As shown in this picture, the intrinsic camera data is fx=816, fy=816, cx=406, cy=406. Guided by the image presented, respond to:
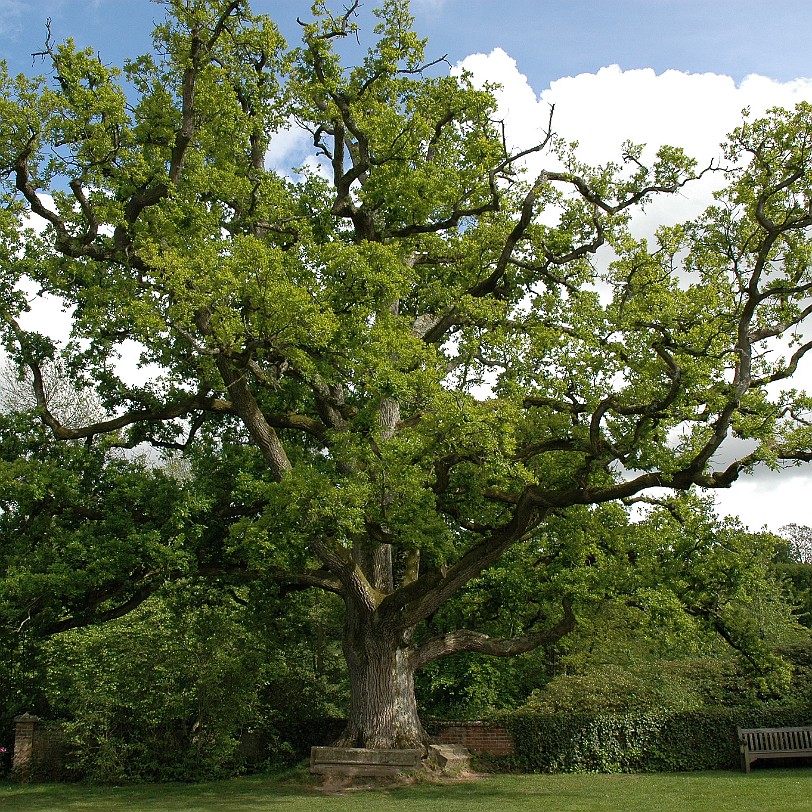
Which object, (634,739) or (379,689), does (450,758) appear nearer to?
(379,689)

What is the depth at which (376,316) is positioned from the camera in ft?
51.7

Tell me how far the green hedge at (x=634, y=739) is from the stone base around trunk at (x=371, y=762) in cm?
419

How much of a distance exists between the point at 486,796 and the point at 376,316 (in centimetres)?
879

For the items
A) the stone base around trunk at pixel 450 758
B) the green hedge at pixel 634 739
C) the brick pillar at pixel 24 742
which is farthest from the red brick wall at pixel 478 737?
the brick pillar at pixel 24 742

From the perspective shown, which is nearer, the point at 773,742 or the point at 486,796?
the point at 486,796

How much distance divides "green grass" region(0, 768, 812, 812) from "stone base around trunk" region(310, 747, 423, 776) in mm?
516

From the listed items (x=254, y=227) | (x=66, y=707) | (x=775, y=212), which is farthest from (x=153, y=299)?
(x=66, y=707)

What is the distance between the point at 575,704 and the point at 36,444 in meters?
13.2

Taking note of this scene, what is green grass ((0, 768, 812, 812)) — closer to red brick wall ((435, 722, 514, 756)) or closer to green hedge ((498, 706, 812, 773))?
green hedge ((498, 706, 812, 773))

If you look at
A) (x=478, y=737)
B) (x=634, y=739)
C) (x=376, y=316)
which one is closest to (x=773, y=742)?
(x=634, y=739)

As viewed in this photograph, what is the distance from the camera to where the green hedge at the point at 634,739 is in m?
18.6

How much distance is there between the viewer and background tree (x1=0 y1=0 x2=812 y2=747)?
12773 millimetres

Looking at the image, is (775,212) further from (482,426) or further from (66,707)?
(66,707)

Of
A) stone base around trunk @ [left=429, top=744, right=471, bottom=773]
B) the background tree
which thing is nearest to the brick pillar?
the background tree
